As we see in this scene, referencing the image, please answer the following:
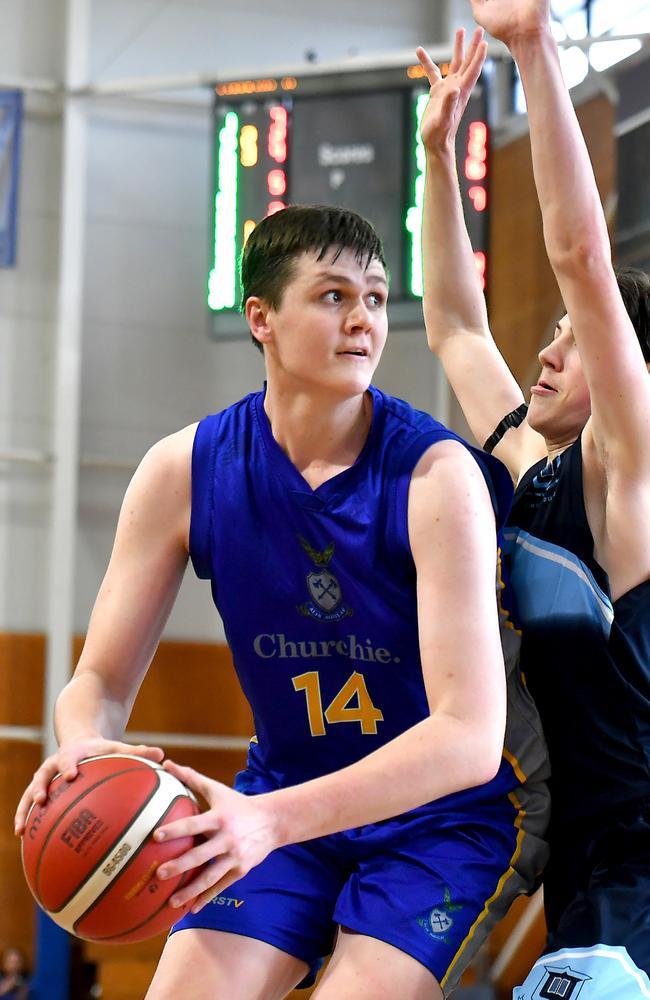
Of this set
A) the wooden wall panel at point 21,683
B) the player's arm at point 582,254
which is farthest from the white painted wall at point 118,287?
the player's arm at point 582,254

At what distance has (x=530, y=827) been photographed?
2580mm

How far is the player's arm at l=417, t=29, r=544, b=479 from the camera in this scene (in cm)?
309

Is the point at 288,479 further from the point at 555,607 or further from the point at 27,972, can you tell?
the point at 27,972

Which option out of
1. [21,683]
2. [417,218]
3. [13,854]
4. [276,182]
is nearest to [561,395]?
[417,218]

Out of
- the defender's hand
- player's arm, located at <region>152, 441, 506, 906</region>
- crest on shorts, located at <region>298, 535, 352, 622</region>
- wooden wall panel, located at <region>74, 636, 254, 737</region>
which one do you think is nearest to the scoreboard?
wooden wall panel, located at <region>74, 636, 254, 737</region>

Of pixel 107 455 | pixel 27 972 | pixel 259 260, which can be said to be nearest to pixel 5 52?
pixel 107 455

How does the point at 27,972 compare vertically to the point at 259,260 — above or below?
below

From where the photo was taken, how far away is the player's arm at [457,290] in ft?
10.2

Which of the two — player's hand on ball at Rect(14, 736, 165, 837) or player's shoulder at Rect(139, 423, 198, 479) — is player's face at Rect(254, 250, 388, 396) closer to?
player's shoulder at Rect(139, 423, 198, 479)

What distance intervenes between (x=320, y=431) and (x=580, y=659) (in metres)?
0.71

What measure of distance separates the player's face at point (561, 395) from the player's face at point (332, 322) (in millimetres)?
448

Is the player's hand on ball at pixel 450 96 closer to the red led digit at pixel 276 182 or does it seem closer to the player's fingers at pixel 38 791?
the player's fingers at pixel 38 791

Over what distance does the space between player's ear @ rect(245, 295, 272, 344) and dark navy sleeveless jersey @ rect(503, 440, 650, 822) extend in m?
0.69

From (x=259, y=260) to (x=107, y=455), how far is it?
5.91 m
